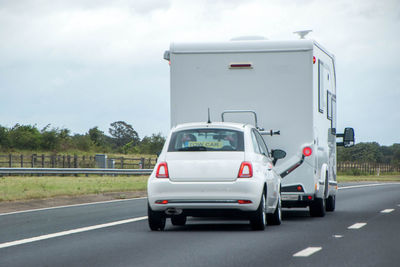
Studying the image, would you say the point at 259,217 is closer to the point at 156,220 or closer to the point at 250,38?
the point at 156,220

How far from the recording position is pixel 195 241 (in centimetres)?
1111

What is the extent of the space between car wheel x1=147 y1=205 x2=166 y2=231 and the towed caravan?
2710 millimetres

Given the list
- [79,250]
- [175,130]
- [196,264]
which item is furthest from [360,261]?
[175,130]

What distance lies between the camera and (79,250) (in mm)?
10062

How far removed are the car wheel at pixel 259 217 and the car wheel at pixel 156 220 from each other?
4.47 feet

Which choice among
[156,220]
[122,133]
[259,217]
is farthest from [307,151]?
[122,133]

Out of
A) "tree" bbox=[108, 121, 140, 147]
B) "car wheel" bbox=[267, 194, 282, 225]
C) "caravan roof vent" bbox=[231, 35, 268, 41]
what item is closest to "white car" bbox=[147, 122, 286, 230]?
"car wheel" bbox=[267, 194, 282, 225]

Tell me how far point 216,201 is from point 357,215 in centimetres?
553

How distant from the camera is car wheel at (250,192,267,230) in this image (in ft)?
40.2

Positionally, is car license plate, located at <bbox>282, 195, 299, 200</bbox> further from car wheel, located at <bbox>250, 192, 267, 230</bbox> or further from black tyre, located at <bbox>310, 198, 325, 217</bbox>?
car wheel, located at <bbox>250, 192, 267, 230</bbox>

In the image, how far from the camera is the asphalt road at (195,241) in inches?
356

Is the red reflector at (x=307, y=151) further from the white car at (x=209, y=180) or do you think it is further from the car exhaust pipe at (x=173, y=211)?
the car exhaust pipe at (x=173, y=211)

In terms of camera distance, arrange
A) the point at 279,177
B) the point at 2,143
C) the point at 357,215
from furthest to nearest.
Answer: the point at 2,143, the point at 357,215, the point at 279,177

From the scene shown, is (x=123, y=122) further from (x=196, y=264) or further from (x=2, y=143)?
(x=196, y=264)
